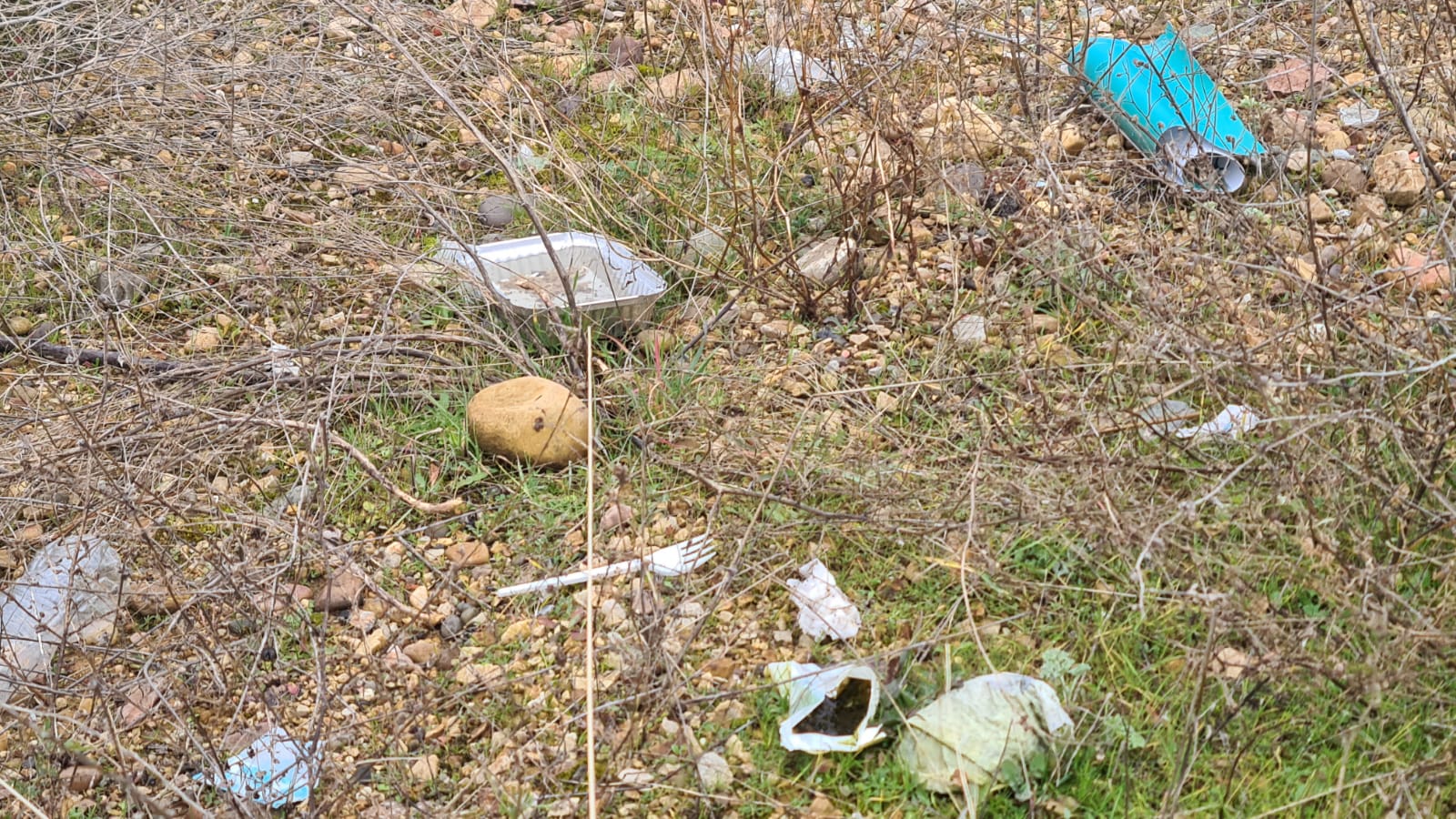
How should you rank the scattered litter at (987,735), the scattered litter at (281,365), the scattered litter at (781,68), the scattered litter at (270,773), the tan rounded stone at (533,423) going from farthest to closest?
1. the scattered litter at (781,68)
2. the scattered litter at (281,365)
3. the tan rounded stone at (533,423)
4. the scattered litter at (270,773)
5. the scattered litter at (987,735)

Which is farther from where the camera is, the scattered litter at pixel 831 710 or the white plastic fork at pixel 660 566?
the white plastic fork at pixel 660 566

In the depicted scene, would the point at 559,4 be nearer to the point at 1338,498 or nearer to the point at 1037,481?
the point at 1037,481

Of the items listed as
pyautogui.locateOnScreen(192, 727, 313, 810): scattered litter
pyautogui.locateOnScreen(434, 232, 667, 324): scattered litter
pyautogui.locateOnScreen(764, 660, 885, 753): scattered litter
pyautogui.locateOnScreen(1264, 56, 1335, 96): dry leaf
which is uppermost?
pyautogui.locateOnScreen(1264, 56, 1335, 96): dry leaf

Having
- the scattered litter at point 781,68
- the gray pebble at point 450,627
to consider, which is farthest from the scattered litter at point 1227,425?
the scattered litter at point 781,68

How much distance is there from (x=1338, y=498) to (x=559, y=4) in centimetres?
301

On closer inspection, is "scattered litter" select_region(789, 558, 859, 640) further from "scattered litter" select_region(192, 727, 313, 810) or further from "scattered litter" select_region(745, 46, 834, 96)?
"scattered litter" select_region(745, 46, 834, 96)

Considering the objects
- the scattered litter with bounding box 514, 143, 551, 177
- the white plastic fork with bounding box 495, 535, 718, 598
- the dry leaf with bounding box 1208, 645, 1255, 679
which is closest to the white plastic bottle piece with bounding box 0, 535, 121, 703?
the white plastic fork with bounding box 495, 535, 718, 598

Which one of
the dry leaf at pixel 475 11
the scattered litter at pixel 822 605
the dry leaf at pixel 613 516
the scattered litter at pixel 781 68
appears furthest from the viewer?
the dry leaf at pixel 475 11

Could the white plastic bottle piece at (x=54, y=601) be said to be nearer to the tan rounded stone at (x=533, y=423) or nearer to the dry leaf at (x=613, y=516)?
the tan rounded stone at (x=533, y=423)

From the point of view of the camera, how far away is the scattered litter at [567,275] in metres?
2.76

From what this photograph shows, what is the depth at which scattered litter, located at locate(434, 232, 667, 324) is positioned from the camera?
2.76 m

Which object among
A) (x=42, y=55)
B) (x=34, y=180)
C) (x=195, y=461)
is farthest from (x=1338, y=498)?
(x=42, y=55)

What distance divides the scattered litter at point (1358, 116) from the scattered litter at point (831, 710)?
2.11 m

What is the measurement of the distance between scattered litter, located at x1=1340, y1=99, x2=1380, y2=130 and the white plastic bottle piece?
2953 mm
